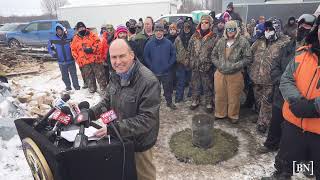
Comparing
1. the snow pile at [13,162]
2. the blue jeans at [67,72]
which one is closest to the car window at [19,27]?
the blue jeans at [67,72]

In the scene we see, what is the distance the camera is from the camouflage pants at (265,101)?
510 centimetres

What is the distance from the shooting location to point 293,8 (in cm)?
1112

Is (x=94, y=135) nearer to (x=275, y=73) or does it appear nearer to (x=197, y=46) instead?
(x=275, y=73)

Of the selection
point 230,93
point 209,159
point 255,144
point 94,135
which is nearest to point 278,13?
point 230,93

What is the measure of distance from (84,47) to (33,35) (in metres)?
10.8

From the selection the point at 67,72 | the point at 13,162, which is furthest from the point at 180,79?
the point at 13,162

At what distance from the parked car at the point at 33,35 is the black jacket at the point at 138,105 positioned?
601 inches

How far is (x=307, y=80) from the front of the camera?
9.23ft

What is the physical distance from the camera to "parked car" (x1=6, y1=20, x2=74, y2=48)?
16547mm

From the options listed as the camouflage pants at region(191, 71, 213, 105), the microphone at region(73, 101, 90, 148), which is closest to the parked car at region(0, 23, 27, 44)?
the camouflage pants at region(191, 71, 213, 105)

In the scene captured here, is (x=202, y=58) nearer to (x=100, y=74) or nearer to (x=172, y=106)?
(x=172, y=106)

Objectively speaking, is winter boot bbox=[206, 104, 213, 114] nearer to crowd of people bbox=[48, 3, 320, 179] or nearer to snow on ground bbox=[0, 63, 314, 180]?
crowd of people bbox=[48, 3, 320, 179]

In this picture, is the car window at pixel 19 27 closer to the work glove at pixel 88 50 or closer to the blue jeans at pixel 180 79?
the work glove at pixel 88 50

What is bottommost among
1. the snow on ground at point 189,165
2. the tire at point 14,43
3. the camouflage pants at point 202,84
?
the snow on ground at point 189,165
